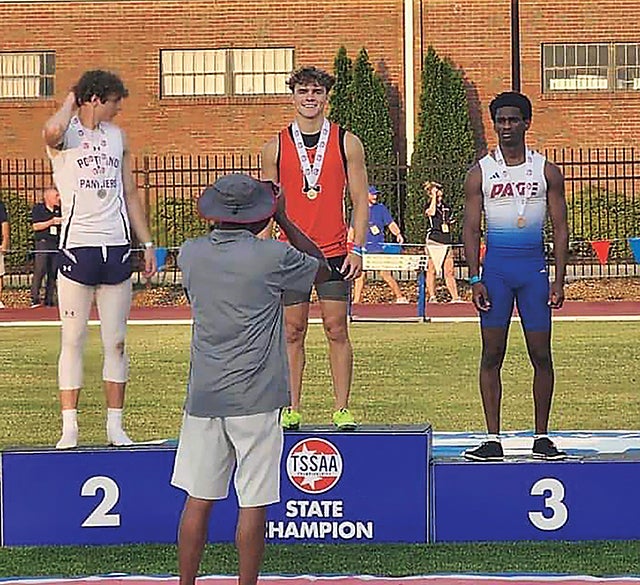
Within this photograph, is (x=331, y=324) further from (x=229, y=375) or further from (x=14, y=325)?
(x=14, y=325)

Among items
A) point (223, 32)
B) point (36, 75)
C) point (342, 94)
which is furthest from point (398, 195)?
point (36, 75)

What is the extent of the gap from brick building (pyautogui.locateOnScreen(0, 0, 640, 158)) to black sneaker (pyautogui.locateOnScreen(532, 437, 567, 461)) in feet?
76.0

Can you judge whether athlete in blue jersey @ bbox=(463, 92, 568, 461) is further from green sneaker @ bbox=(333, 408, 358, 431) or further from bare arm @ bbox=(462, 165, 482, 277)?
green sneaker @ bbox=(333, 408, 358, 431)

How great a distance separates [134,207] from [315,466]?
1.65 meters

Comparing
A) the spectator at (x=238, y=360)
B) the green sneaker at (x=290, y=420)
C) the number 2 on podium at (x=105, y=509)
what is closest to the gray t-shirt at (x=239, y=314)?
the spectator at (x=238, y=360)

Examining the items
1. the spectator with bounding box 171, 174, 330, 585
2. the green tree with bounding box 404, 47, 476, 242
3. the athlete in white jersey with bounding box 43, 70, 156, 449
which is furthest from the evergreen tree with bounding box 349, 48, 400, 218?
the spectator with bounding box 171, 174, 330, 585

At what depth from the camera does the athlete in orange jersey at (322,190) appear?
328 inches

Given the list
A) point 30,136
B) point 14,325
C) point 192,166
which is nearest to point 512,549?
point 30,136

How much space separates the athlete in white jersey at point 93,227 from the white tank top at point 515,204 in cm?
180

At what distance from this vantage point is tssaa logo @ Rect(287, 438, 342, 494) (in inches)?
313

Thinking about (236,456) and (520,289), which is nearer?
(236,456)

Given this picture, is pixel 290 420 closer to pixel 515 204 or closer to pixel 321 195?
pixel 321 195

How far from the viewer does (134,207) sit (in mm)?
8305

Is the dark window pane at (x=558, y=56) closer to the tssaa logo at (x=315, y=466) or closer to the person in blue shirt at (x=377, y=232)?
the person in blue shirt at (x=377, y=232)
